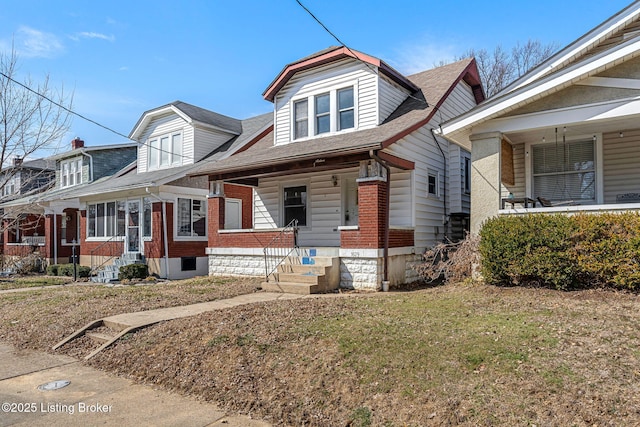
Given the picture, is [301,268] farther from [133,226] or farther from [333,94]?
[133,226]

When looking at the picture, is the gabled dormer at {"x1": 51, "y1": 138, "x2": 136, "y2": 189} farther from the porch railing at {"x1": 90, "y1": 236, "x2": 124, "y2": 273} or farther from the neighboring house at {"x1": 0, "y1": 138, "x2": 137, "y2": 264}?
the porch railing at {"x1": 90, "y1": 236, "x2": 124, "y2": 273}

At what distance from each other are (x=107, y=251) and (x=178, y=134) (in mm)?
5906

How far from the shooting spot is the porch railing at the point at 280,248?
1234 centimetres

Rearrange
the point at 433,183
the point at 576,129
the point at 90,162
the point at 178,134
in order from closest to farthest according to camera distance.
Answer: the point at 576,129 → the point at 433,183 → the point at 178,134 → the point at 90,162

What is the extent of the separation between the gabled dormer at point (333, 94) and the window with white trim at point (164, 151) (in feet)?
19.8

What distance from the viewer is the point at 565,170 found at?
11.2m

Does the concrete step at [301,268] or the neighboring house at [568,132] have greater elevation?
the neighboring house at [568,132]

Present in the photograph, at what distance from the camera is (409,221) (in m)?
12.0

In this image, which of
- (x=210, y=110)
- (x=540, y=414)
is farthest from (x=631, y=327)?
(x=210, y=110)

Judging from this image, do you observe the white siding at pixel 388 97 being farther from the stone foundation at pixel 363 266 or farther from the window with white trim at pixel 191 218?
→ the window with white trim at pixel 191 218

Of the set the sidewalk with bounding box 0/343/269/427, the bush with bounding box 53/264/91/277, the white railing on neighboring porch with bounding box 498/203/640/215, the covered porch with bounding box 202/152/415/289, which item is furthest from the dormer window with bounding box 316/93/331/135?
the bush with bounding box 53/264/91/277

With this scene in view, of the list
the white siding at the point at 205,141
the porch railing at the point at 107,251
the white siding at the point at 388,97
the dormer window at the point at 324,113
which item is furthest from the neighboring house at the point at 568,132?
the porch railing at the point at 107,251

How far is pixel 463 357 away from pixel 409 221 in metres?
7.47

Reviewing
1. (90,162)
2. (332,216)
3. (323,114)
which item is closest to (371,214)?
(332,216)
